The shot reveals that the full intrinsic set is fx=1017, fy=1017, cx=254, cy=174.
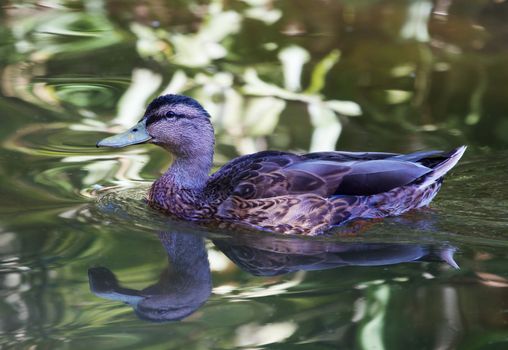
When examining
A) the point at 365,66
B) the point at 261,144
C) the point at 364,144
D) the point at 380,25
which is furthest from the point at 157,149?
the point at 380,25

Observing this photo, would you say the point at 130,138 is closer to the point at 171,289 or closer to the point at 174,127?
the point at 174,127

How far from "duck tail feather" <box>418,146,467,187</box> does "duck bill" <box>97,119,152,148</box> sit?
6.96 feet

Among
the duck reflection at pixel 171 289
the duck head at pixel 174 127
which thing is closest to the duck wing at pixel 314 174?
the duck head at pixel 174 127

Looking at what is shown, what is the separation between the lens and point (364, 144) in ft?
29.3

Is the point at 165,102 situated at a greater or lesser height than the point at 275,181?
greater

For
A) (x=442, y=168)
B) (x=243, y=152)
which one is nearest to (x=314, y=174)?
(x=442, y=168)

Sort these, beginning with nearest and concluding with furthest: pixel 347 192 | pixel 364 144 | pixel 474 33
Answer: pixel 347 192
pixel 364 144
pixel 474 33

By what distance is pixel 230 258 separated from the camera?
6785 millimetres

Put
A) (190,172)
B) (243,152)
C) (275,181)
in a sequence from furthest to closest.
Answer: (243,152), (190,172), (275,181)

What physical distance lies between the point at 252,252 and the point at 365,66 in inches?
187

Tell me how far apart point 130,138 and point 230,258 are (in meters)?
1.41

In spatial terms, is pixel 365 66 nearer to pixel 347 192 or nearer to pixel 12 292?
pixel 347 192

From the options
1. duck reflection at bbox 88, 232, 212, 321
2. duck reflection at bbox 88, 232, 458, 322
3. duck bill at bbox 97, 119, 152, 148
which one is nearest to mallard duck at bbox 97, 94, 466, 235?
duck bill at bbox 97, 119, 152, 148

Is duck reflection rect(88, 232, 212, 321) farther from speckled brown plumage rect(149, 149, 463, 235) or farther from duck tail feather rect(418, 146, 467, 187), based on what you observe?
duck tail feather rect(418, 146, 467, 187)
